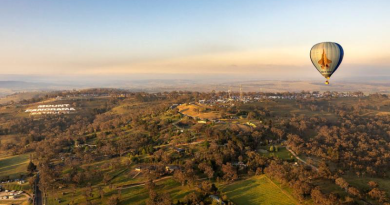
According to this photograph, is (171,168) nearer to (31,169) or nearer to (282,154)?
(282,154)

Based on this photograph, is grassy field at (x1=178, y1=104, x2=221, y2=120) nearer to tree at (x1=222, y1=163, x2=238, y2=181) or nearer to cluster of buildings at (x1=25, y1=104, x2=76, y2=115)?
tree at (x1=222, y1=163, x2=238, y2=181)

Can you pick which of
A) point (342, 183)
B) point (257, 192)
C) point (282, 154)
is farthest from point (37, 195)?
point (342, 183)

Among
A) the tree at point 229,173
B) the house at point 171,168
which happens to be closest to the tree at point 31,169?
the house at point 171,168

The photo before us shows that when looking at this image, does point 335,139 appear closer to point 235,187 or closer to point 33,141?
point 235,187

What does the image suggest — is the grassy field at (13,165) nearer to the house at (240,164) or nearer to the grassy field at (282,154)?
the house at (240,164)

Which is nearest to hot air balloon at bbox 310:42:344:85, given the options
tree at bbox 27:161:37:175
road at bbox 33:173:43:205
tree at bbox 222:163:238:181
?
tree at bbox 222:163:238:181

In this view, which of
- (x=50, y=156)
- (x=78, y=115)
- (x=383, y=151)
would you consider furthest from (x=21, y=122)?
(x=383, y=151)
